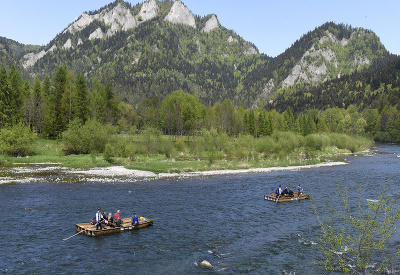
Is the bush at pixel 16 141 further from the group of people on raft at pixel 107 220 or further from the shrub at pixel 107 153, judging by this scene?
the group of people on raft at pixel 107 220

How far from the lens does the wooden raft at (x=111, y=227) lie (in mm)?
36812

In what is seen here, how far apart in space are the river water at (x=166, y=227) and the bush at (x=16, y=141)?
21.0 m

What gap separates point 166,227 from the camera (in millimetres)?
39781

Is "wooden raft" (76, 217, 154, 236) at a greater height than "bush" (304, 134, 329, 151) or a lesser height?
lesser

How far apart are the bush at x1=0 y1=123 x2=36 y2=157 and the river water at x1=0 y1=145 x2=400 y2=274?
21.0 metres

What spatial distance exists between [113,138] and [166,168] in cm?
2669

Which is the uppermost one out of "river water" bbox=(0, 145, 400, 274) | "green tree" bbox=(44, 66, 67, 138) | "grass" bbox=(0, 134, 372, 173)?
"green tree" bbox=(44, 66, 67, 138)

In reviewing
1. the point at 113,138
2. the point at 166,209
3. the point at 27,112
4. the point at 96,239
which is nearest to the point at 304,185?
the point at 166,209

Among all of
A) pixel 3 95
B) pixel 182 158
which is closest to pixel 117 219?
pixel 182 158

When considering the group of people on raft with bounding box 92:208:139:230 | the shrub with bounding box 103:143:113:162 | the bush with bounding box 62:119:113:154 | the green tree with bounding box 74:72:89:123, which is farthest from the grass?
the group of people on raft with bounding box 92:208:139:230

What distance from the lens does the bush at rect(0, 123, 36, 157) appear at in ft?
284

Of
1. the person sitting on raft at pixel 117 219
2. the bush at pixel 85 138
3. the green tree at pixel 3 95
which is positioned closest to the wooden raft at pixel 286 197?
the person sitting on raft at pixel 117 219

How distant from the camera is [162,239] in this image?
118ft

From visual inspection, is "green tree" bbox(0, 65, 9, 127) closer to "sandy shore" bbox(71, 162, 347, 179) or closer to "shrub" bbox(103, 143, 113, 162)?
"shrub" bbox(103, 143, 113, 162)
